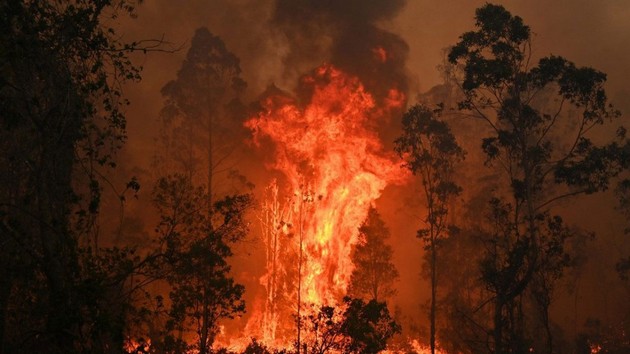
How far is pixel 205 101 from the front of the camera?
36.2m

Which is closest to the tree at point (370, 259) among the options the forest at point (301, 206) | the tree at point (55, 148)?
the forest at point (301, 206)

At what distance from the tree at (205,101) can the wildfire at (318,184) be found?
14.2ft

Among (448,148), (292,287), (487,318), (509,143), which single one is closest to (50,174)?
(509,143)

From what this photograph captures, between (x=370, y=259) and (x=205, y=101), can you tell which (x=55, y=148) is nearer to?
(x=205, y=101)

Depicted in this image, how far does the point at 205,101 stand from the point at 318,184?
10.9 metres

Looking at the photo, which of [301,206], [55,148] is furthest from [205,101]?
[55,148]

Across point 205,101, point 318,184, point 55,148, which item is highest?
point 205,101

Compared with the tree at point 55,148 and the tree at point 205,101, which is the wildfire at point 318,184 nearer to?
the tree at point 205,101

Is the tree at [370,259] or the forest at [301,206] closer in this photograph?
the forest at [301,206]

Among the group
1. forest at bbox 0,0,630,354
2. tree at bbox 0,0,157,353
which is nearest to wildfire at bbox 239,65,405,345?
forest at bbox 0,0,630,354

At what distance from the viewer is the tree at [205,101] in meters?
36.0

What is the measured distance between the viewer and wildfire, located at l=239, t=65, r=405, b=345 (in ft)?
128

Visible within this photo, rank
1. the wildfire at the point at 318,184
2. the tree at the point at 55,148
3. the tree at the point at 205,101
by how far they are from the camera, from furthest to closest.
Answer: the wildfire at the point at 318,184 → the tree at the point at 205,101 → the tree at the point at 55,148

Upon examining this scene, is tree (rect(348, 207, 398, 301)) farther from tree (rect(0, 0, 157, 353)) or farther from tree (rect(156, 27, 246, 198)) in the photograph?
tree (rect(0, 0, 157, 353))
